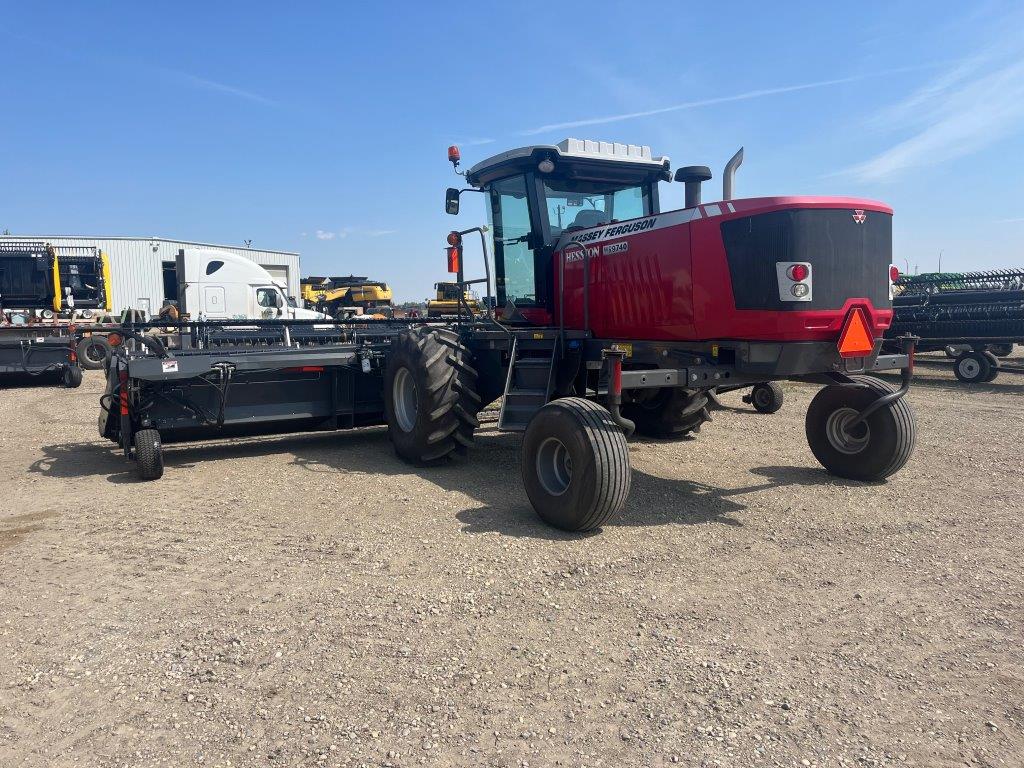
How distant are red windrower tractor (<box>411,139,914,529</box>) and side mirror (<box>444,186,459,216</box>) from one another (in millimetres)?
14

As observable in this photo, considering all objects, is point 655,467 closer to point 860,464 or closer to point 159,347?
point 860,464

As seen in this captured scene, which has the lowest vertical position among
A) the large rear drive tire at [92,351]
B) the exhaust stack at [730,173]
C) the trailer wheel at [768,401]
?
the trailer wheel at [768,401]

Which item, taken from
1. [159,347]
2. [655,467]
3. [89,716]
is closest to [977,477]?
[655,467]

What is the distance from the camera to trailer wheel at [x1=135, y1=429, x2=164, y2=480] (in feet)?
20.0

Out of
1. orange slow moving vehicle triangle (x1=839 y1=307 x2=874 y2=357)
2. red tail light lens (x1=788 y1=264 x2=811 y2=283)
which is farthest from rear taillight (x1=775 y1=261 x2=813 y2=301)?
orange slow moving vehicle triangle (x1=839 y1=307 x2=874 y2=357)

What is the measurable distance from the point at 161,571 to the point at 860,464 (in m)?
5.17

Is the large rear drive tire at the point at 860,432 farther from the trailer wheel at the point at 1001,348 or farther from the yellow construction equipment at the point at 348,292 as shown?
the yellow construction equipment at the point at 348,292

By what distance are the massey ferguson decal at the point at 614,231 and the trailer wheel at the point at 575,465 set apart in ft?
5.16

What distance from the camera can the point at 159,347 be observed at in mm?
6828

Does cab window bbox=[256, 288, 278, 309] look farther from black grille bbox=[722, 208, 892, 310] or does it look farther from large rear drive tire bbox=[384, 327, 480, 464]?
black grille bbox=[722, 208, 892, 310]

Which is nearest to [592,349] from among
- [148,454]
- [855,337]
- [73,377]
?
[855,337]

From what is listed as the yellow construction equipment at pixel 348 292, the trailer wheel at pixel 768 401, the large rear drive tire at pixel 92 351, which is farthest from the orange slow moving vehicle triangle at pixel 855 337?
the yellow construction equipment at pixel 348 292

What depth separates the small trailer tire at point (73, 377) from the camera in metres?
13.5

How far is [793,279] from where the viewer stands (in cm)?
463
